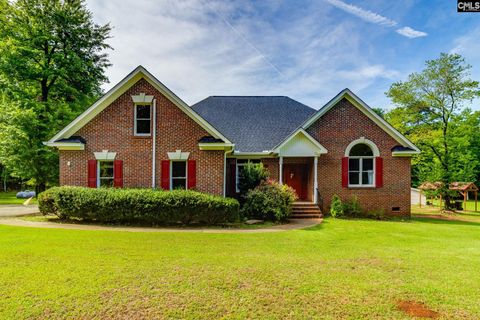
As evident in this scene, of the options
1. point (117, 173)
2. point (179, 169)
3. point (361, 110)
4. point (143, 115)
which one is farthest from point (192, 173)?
point (361, 110)

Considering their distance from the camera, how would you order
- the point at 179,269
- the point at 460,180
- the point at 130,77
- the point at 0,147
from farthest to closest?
the point at 460,180, the point at 0,147, the point at 130,77, the point at 179,269

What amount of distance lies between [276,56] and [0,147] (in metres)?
20.6

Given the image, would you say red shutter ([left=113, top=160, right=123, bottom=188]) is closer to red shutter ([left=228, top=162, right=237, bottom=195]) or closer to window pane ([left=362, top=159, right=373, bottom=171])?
red shutter ([left=228, top=162, right=237, bottom=195])

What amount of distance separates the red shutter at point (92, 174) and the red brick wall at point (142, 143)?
0.25 metres

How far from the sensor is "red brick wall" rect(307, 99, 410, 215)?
47.4ft

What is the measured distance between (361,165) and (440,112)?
38.1ft

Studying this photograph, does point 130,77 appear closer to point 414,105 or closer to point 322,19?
point 322,19

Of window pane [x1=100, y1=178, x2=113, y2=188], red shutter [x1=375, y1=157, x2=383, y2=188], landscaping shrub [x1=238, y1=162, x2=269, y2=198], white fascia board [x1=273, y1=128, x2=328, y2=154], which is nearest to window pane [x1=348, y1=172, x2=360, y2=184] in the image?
red shutter [x1=375, y1=157, x2=383, y2=188]

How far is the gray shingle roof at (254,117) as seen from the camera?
1598 cm

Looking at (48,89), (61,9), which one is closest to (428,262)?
(48,89)

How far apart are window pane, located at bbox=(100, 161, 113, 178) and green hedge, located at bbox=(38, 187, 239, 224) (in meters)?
2.01

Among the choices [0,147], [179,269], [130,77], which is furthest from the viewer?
[0,147]

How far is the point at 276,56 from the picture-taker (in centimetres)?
1656

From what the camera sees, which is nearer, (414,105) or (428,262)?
(428,262)
